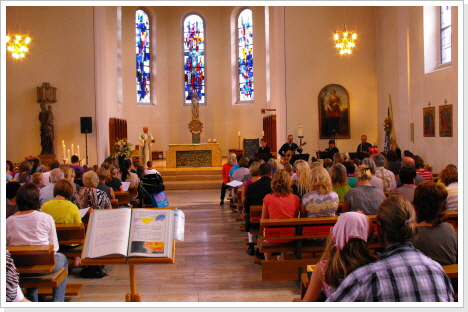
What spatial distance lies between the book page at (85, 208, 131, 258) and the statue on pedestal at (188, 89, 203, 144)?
51.4ft

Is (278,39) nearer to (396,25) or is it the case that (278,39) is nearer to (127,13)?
(396,25)

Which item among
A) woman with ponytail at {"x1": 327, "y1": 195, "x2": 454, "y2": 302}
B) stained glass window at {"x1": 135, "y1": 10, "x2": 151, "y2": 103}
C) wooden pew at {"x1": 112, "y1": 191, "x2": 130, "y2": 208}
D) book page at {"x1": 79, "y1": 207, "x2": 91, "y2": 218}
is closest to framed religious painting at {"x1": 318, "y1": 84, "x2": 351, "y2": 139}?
stained glass window at {"x1": 135, "y1": 10, "x2": 151, "y2": 103}

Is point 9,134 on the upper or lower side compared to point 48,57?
lower

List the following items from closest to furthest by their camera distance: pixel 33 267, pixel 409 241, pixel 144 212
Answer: pixel 409 241 < pixel 144 212 < pixel 33 267

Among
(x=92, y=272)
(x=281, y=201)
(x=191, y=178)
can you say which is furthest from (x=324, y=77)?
(x=92, y=272)

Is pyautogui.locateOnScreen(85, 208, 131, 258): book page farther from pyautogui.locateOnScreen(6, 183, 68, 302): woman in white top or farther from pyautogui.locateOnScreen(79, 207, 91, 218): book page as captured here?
pyautogui.locateOnScreen(79, 207, 91, 218): book page

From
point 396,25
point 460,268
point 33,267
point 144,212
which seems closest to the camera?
point 460,268

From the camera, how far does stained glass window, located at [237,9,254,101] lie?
69.5 feet

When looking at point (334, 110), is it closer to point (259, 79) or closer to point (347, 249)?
point (259, 79)

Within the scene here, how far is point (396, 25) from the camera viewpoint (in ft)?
47.3

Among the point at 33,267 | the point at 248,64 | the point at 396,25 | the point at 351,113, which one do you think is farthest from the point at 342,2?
the point at 248,64

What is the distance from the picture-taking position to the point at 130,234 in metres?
3.27

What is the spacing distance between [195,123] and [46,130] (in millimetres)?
5728

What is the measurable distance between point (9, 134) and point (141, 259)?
13.7 metres
